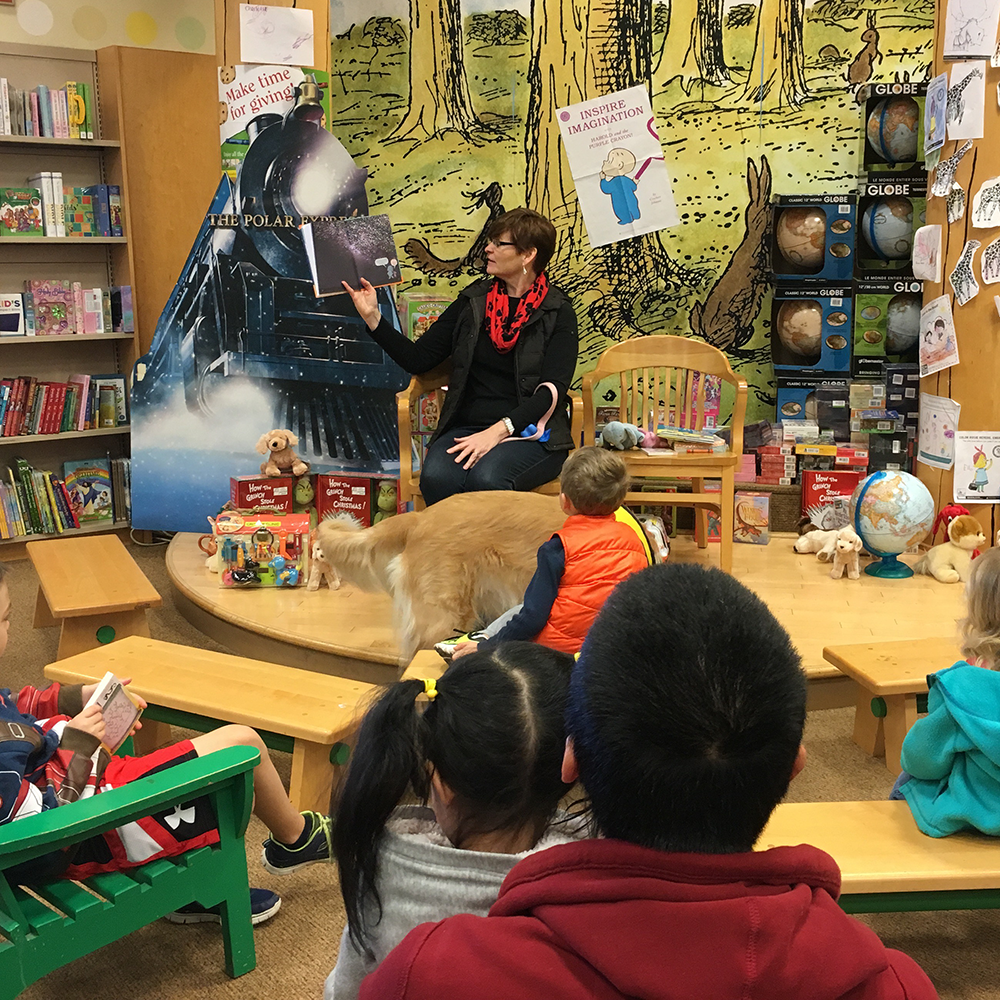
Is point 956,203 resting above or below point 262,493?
above

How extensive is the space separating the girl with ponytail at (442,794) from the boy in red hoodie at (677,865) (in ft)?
1.10

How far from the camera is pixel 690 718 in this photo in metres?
0.76

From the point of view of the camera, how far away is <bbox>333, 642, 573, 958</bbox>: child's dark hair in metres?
1.15

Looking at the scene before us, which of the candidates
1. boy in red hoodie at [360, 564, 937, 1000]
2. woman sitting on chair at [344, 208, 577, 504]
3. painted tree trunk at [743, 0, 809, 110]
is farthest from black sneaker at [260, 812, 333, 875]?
painted tree trunk at [743, 0, 809, 110]

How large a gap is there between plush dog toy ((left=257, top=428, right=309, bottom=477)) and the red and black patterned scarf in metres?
1.00

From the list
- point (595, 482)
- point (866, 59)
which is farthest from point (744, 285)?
point (595, 482)

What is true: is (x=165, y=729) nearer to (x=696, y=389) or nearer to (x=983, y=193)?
(x=696, y=389)

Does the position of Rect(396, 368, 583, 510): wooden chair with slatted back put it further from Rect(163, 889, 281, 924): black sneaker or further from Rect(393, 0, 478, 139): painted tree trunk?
Rect(163, 889, 281, 924): black sneaker

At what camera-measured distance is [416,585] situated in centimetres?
302

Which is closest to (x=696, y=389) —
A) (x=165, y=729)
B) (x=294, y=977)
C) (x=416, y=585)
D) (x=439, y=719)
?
(x=416, y=585)

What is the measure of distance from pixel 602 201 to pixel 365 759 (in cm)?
442

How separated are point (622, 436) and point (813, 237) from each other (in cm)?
146

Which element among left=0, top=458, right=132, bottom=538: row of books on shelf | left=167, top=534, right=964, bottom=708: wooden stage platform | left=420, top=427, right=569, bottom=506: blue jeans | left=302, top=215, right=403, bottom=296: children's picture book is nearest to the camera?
left=167, top=534, right=964, bottom=708: wooden stage platform

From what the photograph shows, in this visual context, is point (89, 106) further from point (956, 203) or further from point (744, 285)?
point (956, 203)
